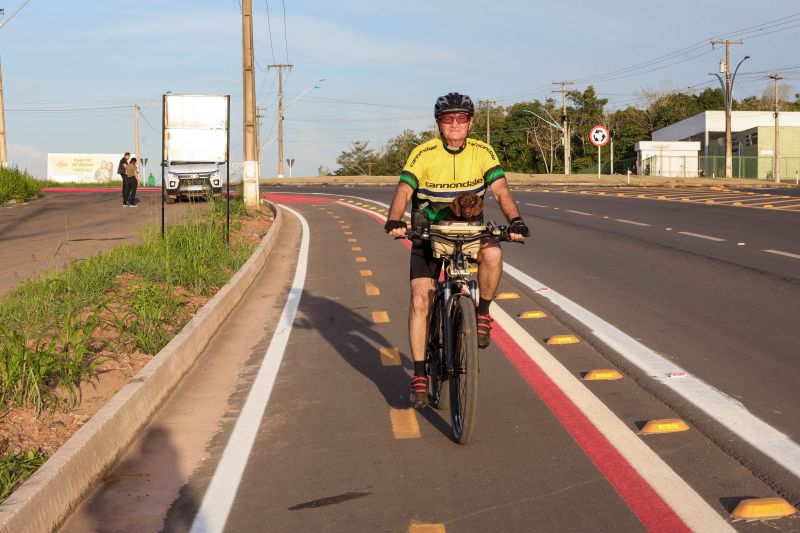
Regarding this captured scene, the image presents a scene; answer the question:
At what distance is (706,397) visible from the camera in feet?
21.9

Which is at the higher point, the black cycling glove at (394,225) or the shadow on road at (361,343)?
the black cycling glove at (394,225)

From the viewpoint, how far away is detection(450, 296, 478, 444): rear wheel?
18.2ft

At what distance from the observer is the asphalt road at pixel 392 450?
4730 millimetres

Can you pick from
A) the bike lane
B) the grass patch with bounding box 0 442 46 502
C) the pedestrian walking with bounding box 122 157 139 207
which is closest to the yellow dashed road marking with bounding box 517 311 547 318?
the bike lane

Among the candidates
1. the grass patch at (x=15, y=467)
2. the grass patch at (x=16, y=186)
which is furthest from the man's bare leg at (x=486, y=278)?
the grass patch at (x=16, y=186)

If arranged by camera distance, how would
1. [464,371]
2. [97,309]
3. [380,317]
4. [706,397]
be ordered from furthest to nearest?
[380,317], [97,309], [706,397], [464,371]

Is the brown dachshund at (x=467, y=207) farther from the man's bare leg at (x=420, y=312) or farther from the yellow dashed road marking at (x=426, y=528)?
the yellow dashed road marking at (x=426, y=528)

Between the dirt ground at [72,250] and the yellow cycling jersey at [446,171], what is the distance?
8.21ft

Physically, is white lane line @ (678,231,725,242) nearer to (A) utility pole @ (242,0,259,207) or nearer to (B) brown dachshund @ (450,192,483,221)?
(A) utility pole @ (242,0,259,207)

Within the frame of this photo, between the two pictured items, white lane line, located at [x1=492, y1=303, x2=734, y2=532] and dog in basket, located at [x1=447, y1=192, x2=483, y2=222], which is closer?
white lane line, located at [x1=492, y1=303, x2=734, y2=532]

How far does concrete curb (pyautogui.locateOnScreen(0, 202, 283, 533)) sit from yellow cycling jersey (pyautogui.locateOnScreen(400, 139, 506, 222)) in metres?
2.06

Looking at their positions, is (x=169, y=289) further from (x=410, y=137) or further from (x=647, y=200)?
(x=410, y=137)

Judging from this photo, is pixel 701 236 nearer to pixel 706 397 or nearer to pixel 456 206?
pixel 706 397

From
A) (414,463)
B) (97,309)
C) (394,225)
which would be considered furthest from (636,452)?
(97,309)
